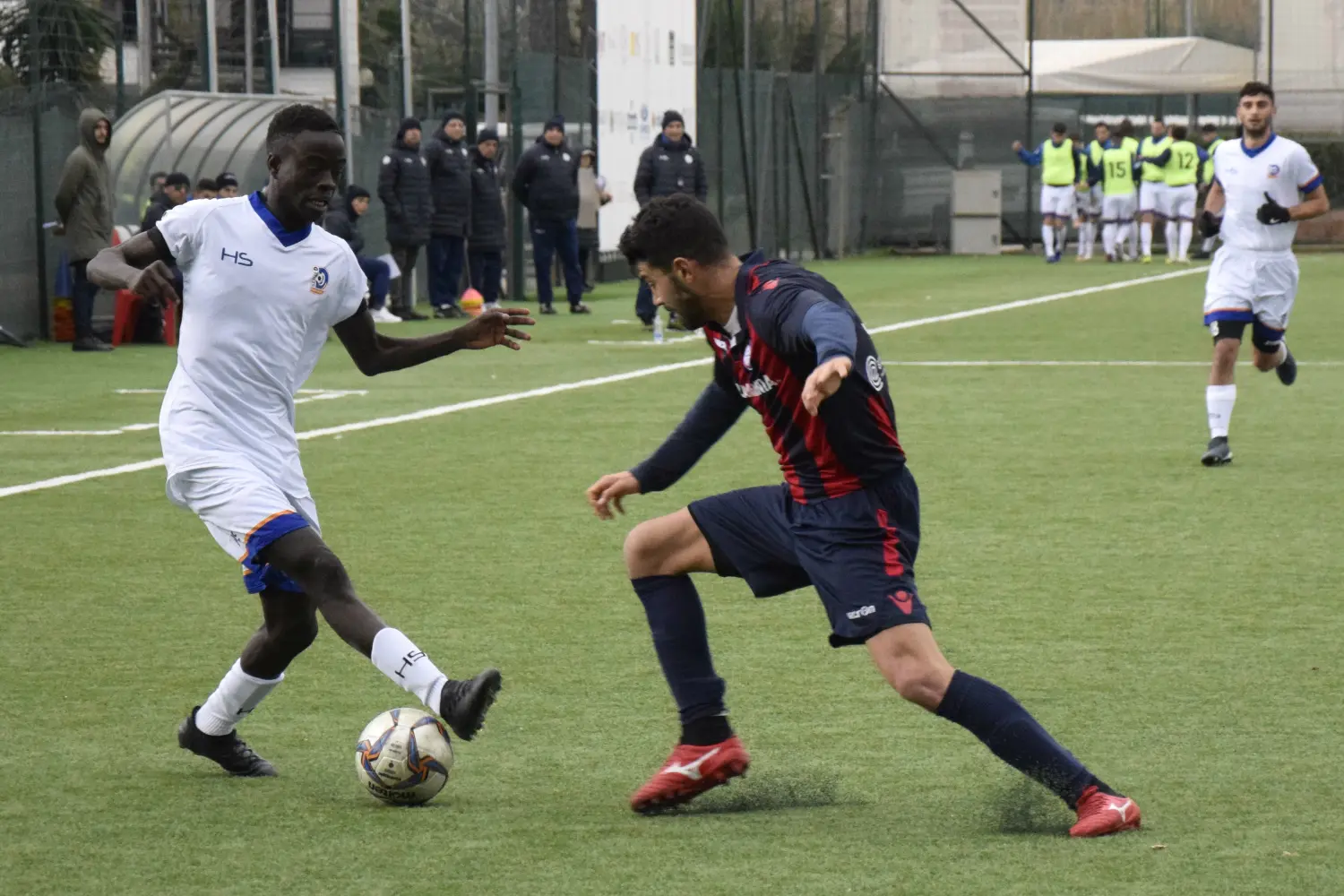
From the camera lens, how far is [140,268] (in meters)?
5.54

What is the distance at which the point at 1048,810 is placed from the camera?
5.22 meters

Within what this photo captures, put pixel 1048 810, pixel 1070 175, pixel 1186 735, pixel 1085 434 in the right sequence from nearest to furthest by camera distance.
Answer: pixel 1048 810 → pixel 1186 735 → pixel 1085 434 → pixel 1070 175

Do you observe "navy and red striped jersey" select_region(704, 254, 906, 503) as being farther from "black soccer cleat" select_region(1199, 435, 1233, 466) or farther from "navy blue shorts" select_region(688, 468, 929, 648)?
"black soccer cleat" select_region(1199, 435, 1233, 466)

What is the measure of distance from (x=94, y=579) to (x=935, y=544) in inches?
144

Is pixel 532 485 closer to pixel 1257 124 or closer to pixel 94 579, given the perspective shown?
pixel 94 579

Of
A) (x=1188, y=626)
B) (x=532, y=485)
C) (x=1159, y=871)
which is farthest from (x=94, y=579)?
(x=1159, y=871)

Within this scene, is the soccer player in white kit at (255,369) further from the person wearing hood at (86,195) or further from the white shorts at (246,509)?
the person wearing hood at (86,195)

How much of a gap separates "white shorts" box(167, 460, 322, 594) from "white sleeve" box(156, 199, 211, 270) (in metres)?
0.58

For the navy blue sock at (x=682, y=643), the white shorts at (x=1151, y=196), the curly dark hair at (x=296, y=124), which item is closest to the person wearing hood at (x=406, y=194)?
the white shorts at (x=1151, y=196)

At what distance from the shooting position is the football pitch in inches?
193

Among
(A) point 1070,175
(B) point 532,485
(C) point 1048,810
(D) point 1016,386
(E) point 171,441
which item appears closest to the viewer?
(C) point 1048,810

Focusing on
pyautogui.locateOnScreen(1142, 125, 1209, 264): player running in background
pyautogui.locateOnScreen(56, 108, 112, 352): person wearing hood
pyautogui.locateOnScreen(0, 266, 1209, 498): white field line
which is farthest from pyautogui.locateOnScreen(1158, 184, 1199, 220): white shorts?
pyautogui.locateOnScreen(56, 108, 112, 352): person wearing hood

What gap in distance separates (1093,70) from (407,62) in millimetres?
17884

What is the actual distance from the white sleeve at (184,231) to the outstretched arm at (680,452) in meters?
1.24
